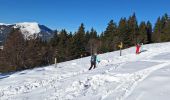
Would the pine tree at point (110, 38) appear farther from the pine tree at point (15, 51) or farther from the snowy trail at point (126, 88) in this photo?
the snowy trail at point (126, 88)

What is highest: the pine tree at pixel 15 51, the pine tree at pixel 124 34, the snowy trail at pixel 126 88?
the pine tree at pixel 124 34

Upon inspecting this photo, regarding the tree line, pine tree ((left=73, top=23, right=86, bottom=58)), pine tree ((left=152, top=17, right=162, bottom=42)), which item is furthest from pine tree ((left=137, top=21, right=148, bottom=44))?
pine tree ((left=73, top=23, right=86, bottom=58))

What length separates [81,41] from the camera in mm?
83125

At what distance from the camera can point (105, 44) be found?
277 feet

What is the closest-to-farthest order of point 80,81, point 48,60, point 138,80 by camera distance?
point 138,80 < point 80,81 < point 48,60

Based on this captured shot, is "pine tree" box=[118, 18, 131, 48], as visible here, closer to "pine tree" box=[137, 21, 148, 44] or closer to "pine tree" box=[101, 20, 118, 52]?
"pine tree" box=[101, 20, 118, 52]

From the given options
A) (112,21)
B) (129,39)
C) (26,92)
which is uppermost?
(112,21)

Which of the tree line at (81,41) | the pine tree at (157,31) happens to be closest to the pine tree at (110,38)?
the tree line at (81,41)

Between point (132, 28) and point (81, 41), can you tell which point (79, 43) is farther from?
point (132, 28)

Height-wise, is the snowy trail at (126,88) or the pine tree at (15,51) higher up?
the pine tree at (15,51)

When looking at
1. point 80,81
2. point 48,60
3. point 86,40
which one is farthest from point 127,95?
point 86,40

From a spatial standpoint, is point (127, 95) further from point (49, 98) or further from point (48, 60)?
point (48, 60)

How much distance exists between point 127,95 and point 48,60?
218 feet

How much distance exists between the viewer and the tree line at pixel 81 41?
62.0 meters
